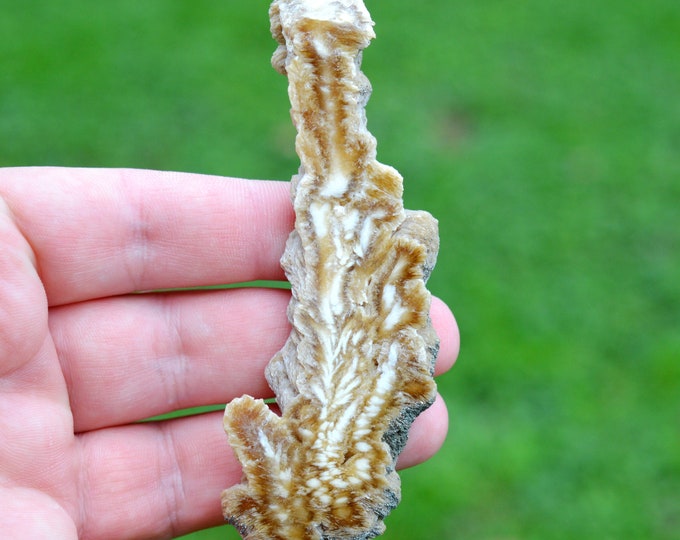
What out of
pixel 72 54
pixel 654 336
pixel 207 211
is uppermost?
pixel 72 54

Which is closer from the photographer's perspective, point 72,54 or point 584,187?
point 584,187

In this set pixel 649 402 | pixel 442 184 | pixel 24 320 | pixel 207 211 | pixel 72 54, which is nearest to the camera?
pixel 24 320

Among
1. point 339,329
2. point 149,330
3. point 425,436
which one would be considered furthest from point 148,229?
point 425,436

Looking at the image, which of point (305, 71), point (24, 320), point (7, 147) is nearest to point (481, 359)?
point (305, 71)

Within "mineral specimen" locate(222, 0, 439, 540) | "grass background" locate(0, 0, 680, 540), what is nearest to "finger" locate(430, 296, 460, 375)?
"mineral specimen" locate(222, 0, 439, 540)

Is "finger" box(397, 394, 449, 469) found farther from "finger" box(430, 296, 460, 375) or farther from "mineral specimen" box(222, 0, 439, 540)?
"mineral specimen" box(222, 0, 439, 540)

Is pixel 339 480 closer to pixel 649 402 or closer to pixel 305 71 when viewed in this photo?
pixel 305 71
